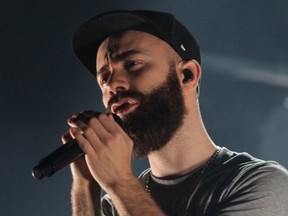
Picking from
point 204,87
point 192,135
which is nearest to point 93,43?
point 192,135

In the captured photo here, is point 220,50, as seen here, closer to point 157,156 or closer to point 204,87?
point 204,87

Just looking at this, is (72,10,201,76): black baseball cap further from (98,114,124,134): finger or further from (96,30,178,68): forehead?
(98,114,124,134): finger

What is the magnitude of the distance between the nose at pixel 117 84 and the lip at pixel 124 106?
0.11 feet

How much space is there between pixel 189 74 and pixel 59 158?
478 mm

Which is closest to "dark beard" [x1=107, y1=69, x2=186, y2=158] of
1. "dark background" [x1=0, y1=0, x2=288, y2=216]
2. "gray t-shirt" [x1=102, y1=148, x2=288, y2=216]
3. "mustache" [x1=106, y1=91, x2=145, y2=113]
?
"mustache" [x1=106, y1=91, x2=145, y2=113]

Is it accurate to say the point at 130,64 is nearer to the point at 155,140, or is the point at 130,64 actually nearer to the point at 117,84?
the point at 117,84

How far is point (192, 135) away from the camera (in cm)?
148

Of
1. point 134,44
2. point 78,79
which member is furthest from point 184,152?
point 78,79

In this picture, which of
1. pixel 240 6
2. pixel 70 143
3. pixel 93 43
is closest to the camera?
pixel 70 143

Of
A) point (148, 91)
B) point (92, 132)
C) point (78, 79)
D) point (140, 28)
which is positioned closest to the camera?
point (92, 132)

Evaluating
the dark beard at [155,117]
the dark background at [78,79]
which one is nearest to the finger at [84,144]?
the dark beard at [155,117]

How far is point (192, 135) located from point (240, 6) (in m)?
1.50

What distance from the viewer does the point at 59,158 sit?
3.89 feet

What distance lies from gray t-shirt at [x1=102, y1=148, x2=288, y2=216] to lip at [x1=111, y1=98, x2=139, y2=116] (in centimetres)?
24
